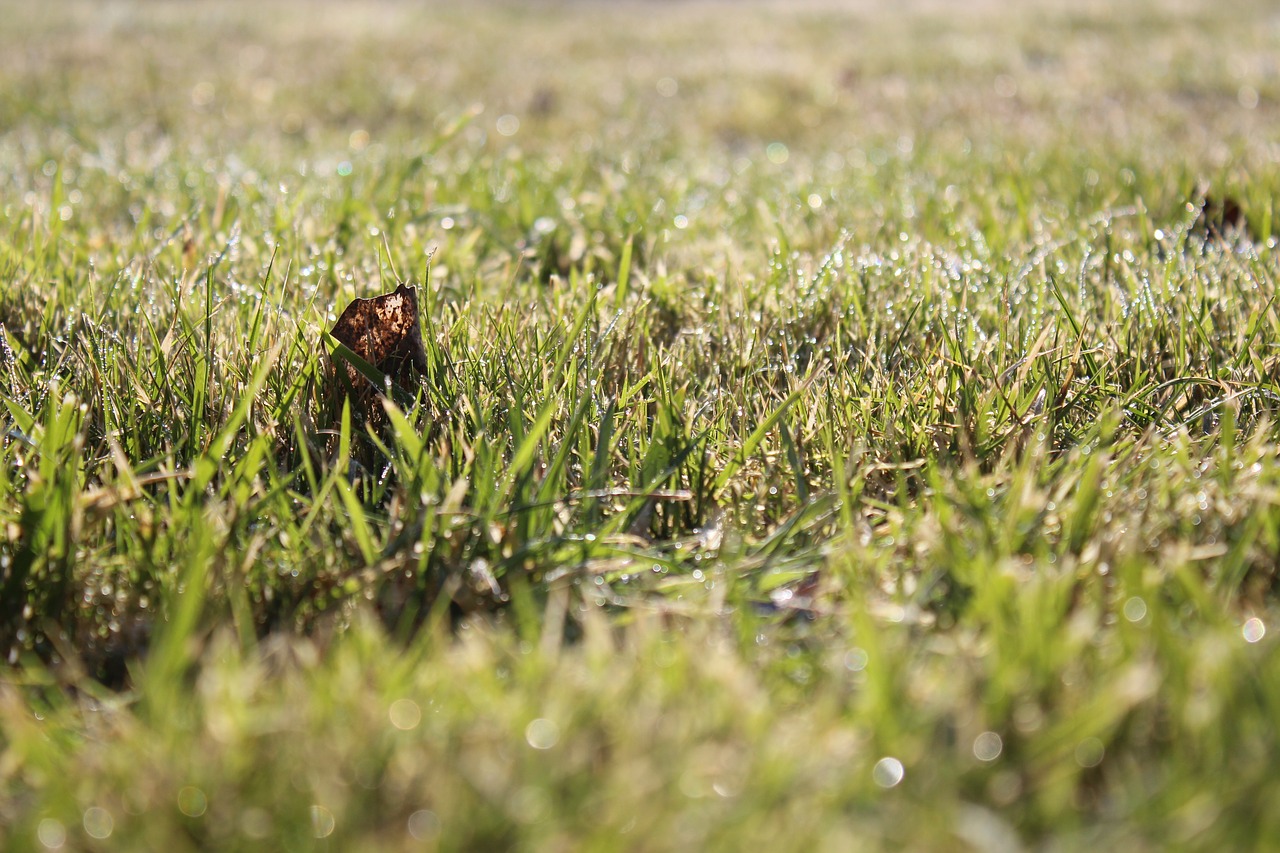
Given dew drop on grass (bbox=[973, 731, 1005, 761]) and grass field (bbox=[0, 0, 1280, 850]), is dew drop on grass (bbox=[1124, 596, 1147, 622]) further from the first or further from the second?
dew drop on grass (bbox=[973, 731, 1005, 761])

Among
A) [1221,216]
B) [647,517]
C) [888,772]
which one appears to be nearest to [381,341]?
[647,517]

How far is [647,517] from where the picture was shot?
1.66 metres

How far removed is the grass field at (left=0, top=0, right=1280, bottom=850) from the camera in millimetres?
1035

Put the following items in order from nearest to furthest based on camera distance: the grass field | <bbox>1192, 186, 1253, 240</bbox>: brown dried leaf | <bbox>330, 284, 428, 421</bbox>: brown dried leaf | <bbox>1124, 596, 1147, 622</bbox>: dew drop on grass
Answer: the grass field < <bbox>1124, 596, 1147, 622</bbox>: dew drop on grass < <bbox>330, 284, 428, 421</bbox>: brown dried leaf < <bbox>1192, 186, 1253, 240</bbox>: brown dried leaf

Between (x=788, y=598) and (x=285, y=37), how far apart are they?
9.07 meters

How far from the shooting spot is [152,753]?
41.4 inches

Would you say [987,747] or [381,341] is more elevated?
[381,341]

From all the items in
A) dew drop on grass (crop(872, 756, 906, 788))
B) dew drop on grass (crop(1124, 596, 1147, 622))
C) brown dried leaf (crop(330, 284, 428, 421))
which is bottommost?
dew drop on grass (crop(872, 756, 906, 788))

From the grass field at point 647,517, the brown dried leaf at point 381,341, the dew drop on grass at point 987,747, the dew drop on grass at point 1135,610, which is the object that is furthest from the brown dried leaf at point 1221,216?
the dew drop on grass at point 987,747

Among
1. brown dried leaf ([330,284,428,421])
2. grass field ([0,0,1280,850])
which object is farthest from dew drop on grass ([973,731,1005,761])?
brown dried leaf ([330,284,428,421])

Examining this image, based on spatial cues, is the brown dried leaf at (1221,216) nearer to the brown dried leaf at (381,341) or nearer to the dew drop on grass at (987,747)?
the brown dried leaf at (381,341)

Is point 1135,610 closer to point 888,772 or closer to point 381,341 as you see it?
point 888,772

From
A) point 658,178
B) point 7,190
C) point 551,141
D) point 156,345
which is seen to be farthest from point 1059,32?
point 156,345

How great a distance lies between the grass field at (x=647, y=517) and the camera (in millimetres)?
1035
